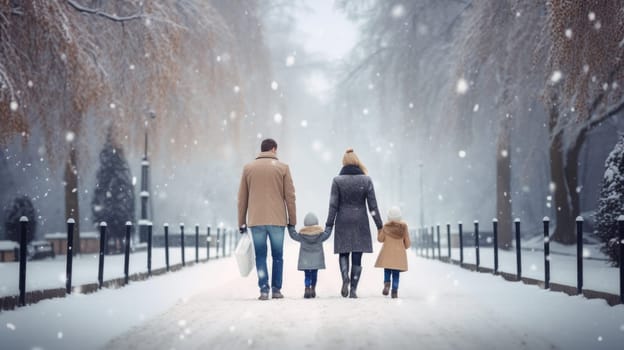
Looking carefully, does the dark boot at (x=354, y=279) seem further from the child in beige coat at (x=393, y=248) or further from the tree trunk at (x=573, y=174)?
the tree trunk at (x=573, y=174)

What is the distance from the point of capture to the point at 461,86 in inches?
749

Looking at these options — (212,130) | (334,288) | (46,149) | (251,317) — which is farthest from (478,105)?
(251,317)

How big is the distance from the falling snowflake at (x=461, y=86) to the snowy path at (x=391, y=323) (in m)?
8.54

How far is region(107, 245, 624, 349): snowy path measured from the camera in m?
6.30

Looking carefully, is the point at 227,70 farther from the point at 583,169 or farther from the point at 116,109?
the point at 583,169

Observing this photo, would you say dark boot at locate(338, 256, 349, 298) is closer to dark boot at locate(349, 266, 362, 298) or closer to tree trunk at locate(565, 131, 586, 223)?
dark boot at locate(349, 266, 362, 298)

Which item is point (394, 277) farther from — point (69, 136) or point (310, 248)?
point (69, 136)

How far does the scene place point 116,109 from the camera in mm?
13320

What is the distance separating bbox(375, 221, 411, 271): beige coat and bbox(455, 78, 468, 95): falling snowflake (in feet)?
29.2

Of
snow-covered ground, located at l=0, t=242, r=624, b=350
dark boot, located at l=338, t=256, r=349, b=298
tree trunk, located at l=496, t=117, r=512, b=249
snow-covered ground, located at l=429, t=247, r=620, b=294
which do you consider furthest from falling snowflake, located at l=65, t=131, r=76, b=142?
tree trunk, located at l=496, t=117, r=512, b=249

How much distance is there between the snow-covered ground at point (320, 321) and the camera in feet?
20.8

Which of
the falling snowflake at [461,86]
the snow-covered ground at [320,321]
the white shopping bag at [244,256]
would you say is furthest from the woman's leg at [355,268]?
the falling snowflake at [461,86]

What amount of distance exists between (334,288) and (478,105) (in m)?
10.1

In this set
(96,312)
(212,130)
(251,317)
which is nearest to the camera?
(251,317)
